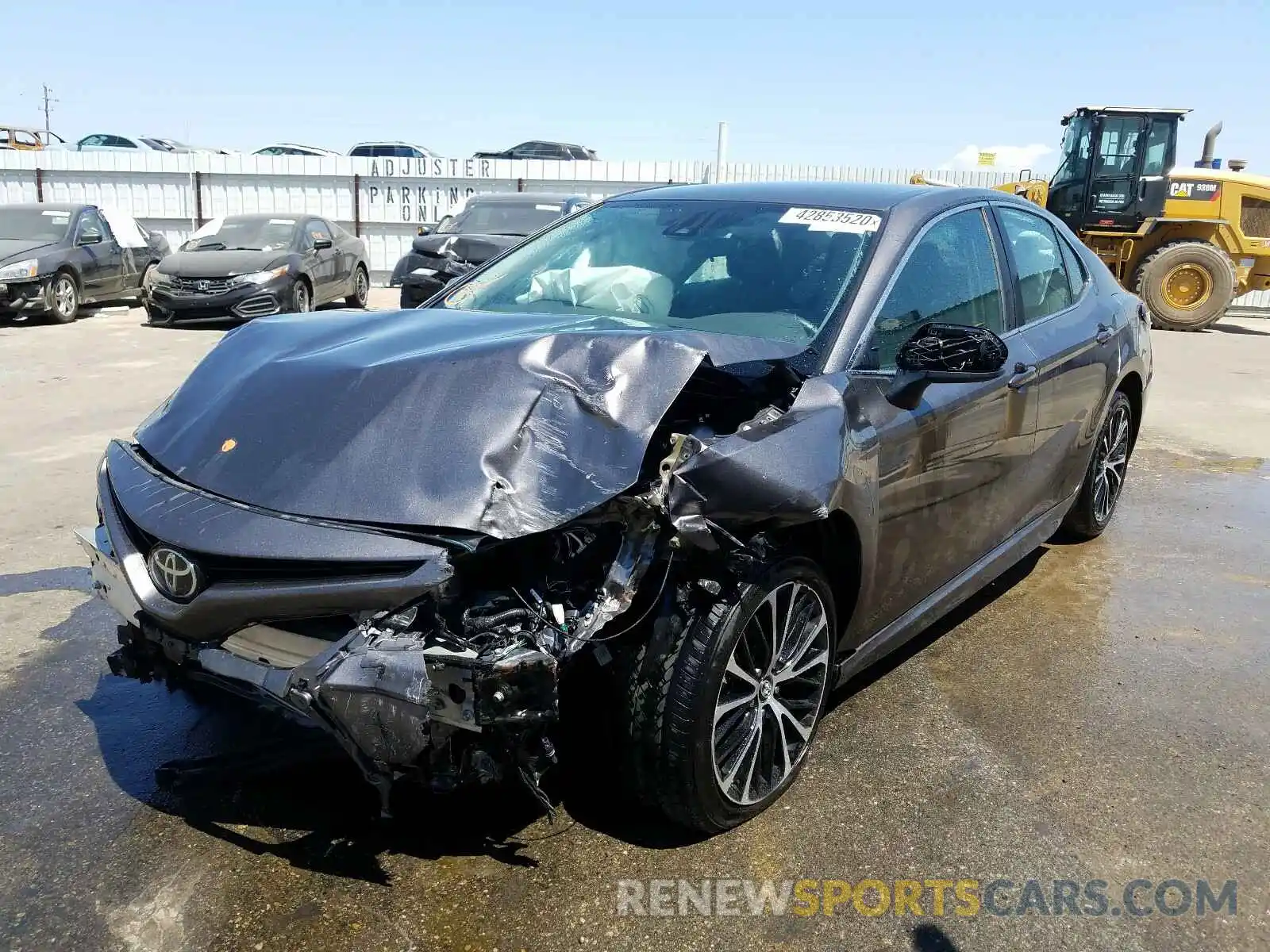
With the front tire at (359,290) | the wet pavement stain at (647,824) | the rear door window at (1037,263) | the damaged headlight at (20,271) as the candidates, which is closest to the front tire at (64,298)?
the damaged headlight at (20,271)

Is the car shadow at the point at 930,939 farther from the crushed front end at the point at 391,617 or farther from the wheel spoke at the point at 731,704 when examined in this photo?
the crushed front end at the point at 391,617

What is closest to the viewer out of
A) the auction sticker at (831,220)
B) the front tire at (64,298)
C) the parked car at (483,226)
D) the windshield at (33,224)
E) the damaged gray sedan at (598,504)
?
the damaged gray sedan at (598,504)

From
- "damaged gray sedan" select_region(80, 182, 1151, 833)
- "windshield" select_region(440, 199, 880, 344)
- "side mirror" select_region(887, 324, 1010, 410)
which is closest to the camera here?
"damaged gray sedan" select_region(80, 182, 1151, 833)

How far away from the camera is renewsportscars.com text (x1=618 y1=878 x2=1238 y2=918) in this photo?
2.48 metres

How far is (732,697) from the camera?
8.73 feet

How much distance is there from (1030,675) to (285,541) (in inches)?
109

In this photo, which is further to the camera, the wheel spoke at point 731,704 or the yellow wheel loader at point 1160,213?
the yellow wheel loader at point 1160,213

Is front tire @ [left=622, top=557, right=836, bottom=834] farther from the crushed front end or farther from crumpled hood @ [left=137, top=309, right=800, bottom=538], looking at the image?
crumpled hood @ [left=137, top=309, right=800, bottom=538]

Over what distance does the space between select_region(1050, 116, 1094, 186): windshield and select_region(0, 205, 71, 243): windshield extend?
589 inches

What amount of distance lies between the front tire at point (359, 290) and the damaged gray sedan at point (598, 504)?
1247cm

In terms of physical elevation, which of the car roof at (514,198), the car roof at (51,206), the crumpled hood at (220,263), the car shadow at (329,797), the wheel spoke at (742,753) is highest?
the car roof at (514,198)

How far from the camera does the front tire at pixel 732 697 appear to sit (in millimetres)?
2459

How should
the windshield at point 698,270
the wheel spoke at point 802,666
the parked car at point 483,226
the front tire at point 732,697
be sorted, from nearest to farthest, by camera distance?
the front tire at point 732,697, the wheel spoke at point 802,666, the windshield at point 698,270, the parked car at point 483,226

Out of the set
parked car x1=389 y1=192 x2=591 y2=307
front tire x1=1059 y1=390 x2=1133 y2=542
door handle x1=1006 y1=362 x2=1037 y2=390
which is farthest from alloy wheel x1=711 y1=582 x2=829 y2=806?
parked car x1=389 y1=192 x2=591 y2=307
